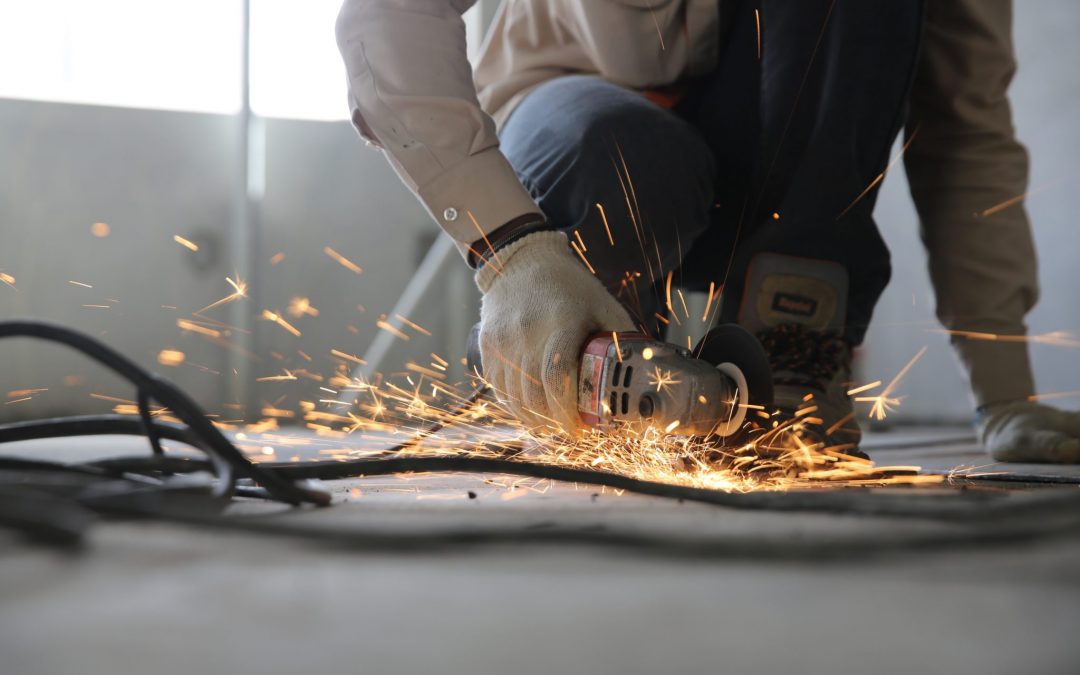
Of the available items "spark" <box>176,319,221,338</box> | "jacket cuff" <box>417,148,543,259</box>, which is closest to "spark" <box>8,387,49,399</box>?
"spark" <box>176,319,221,338</box>

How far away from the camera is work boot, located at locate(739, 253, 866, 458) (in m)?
1.17

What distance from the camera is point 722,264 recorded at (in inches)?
55.6

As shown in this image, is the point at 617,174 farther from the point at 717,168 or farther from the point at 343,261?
the point at 343,261

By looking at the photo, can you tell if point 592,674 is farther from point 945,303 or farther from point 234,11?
point 234,11

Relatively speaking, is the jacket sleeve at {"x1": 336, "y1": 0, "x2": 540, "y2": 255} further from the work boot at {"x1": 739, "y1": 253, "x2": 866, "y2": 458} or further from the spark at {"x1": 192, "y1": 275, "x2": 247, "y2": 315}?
the spark at {"x1": 192, "y1": 275, "x2": 247, "y2": 315}

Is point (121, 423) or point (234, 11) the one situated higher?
point (234, 11)

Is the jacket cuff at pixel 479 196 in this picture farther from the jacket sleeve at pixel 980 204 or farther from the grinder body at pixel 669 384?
the jacket sleeve at pixel 980 204

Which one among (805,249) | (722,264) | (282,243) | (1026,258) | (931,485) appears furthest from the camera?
(282,243)

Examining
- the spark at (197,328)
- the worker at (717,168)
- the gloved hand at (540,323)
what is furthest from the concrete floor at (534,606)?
the spark at (197,328)

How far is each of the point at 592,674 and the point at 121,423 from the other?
646 millimetres

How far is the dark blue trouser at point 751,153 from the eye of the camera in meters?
1.23

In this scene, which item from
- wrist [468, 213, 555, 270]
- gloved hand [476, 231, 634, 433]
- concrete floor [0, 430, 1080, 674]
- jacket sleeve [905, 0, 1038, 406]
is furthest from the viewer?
jacket sleeve [905, 0, 1038, 406]

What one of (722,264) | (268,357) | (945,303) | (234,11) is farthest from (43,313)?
(945,303)

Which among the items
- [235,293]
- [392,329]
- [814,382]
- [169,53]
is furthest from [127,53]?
[814,382]
